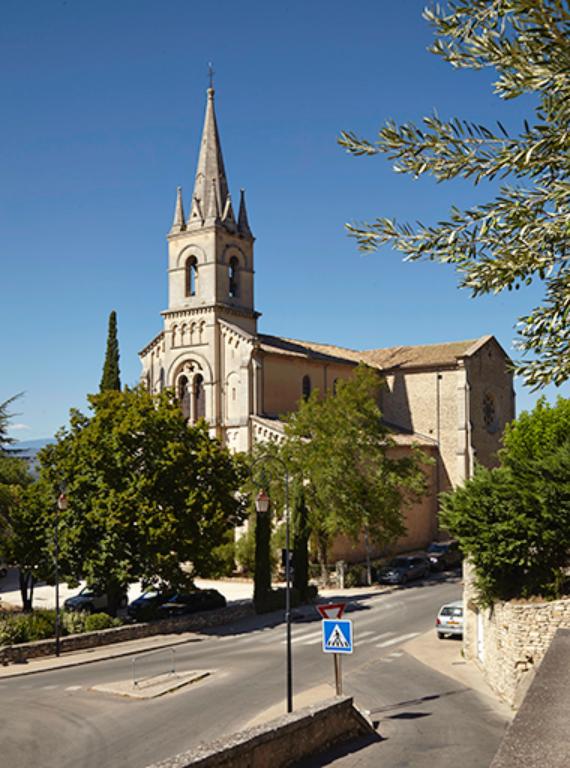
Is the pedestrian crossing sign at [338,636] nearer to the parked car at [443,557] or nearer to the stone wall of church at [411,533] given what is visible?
the stone wall of church at [411,533]

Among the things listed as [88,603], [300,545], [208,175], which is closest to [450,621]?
[300,545]

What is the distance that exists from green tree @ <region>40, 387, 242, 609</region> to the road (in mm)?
3653

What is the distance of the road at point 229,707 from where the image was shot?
50.9ft

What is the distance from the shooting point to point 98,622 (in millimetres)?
29203

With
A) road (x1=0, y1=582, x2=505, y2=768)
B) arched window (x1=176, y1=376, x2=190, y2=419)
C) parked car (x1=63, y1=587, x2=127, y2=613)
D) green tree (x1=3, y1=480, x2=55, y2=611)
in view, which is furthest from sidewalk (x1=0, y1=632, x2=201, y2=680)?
arched window (x1=176, y1=376, x2=190, y2=419)

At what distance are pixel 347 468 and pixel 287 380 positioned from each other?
1063 cm

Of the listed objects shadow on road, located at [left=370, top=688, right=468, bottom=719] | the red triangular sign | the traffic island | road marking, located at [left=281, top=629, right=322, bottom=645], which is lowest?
road marking, located at [left=281, top=629, right=322, bottom=645]

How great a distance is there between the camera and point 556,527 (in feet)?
65.7

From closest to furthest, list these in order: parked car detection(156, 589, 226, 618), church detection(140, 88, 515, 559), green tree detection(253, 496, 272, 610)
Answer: parked car detection(156, 589, 226, 618)
green tree detection(253, 496, 272, 610)
church detection(140, 88, 515, 559)

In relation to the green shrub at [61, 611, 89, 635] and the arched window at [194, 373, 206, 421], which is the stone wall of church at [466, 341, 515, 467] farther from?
the green shrub at [61, 611, 89, 635]

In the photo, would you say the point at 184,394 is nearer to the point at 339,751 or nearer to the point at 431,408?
the point at 431,408

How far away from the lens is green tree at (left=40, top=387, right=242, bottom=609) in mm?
29516

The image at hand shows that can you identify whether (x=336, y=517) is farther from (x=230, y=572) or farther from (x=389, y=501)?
(x=230, y=572)

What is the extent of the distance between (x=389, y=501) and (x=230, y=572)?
10057 millimetres
